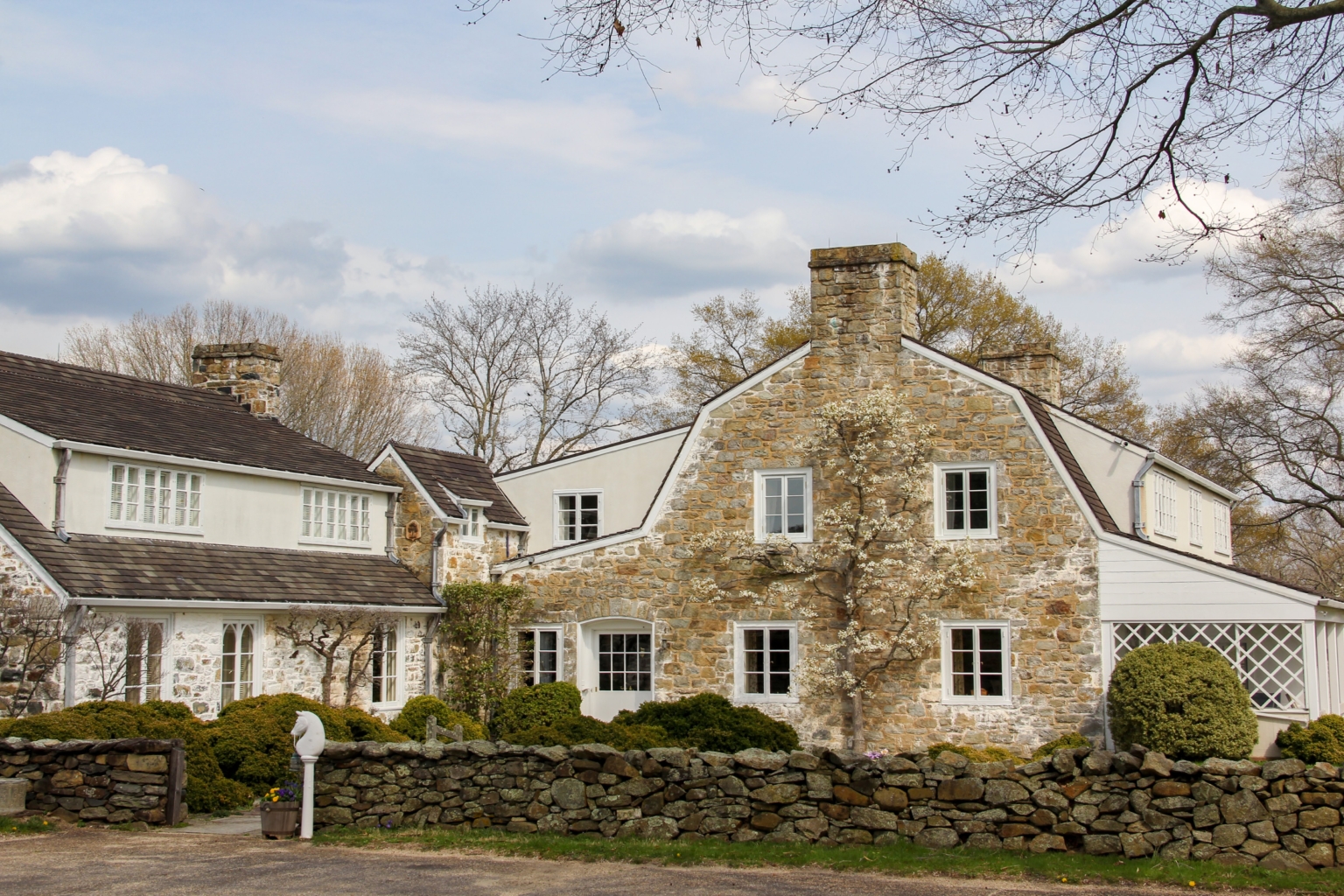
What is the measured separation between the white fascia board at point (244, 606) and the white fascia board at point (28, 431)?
99.4 inches

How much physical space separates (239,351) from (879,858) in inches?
738

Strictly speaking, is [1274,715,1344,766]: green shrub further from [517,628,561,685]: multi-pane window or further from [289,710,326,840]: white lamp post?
[289,710,326,840]: white lamp post

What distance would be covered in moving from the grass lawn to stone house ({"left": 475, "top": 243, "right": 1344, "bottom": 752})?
847 cm

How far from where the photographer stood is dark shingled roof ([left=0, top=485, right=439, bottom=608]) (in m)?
17.6

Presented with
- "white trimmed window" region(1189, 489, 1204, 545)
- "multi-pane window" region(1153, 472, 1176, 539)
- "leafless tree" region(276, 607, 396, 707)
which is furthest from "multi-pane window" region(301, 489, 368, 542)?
"white trimmed window" region(1189, 489, 1204, 545)

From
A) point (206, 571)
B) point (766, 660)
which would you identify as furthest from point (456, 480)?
point (766, 660)

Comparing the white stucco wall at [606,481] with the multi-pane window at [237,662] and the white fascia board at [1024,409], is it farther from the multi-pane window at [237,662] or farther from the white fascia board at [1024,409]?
the multi-pane window at [237,662]

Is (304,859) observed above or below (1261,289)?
below

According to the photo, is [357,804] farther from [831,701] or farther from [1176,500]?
[1176,500]

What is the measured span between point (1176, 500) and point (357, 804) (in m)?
16.6

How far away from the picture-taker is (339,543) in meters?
23.2

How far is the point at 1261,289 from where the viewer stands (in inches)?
1172

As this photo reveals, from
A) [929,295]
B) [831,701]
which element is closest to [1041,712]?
[831,701]

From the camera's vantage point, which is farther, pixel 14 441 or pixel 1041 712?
pixel 1041 712
